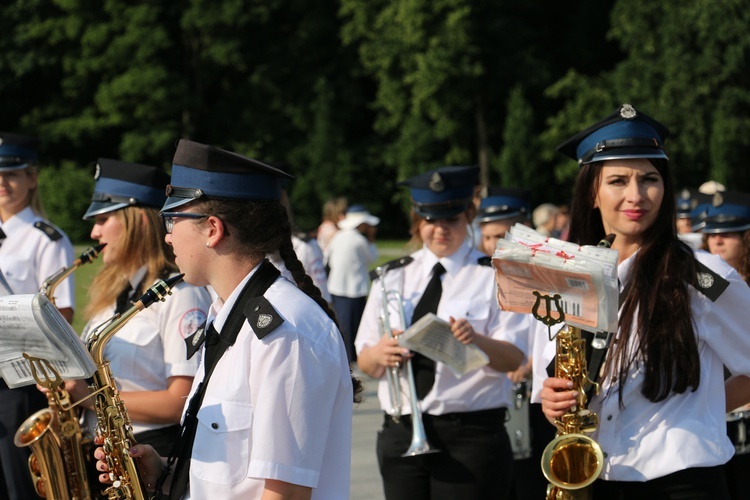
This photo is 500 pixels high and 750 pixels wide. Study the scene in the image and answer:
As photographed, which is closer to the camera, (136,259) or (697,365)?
(697,365)

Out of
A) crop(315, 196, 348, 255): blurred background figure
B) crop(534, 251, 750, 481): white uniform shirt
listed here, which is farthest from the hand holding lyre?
crop(315, 196, 348, 255): blurred background figure

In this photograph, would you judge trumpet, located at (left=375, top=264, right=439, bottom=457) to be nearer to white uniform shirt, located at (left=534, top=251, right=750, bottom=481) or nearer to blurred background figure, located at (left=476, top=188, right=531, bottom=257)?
white uniform shirt, located at (left=534, top=251, right=750, bottom=481)

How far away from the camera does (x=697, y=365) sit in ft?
11.2

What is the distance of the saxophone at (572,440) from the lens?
135 inches

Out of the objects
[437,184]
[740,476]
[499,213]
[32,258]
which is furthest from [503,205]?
[32,258]

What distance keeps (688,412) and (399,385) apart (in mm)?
2054

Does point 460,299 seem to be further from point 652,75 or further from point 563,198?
point 563,198

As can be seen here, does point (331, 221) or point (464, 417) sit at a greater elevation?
point (464, 417)

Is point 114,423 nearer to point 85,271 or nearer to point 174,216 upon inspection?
point 174,216

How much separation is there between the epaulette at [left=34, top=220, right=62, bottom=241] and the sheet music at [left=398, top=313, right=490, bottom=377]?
2590mm

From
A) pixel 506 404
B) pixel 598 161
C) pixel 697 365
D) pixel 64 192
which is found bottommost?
pixel 64 192

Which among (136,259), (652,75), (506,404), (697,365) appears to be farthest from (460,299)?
(652,75)

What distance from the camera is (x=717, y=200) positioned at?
20.9 ft

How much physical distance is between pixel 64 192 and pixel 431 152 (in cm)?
1558
